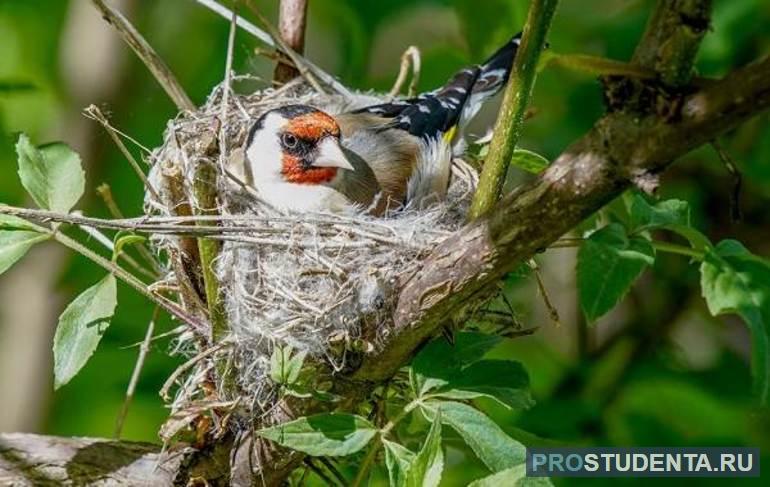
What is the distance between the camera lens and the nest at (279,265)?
2.06 metres

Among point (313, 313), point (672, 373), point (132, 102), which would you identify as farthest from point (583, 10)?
point (313, 313)

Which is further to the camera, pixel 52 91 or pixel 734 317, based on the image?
pixel 734 317

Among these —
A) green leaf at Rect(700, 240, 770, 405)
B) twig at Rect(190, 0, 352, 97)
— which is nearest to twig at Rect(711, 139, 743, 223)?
green leaf at Rect(700, 240, 770, 405)

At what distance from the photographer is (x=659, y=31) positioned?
4.69 ft

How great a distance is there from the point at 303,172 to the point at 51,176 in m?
1.18

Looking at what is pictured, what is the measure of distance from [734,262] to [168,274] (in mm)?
Result: 1220

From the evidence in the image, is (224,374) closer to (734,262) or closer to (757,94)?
(734,262)

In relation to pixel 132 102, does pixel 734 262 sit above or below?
below

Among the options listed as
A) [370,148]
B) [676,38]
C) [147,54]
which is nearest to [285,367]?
[147,54]

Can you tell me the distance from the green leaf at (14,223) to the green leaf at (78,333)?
0.15 meters

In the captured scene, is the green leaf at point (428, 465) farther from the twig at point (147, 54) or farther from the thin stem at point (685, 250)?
the twig at point (147, 54)

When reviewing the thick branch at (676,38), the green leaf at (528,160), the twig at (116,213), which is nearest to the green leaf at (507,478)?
the thick branch at (676,38)

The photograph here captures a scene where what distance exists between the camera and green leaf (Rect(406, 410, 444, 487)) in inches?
65.1

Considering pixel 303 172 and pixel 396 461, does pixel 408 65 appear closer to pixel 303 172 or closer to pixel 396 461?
pixel 303 172
